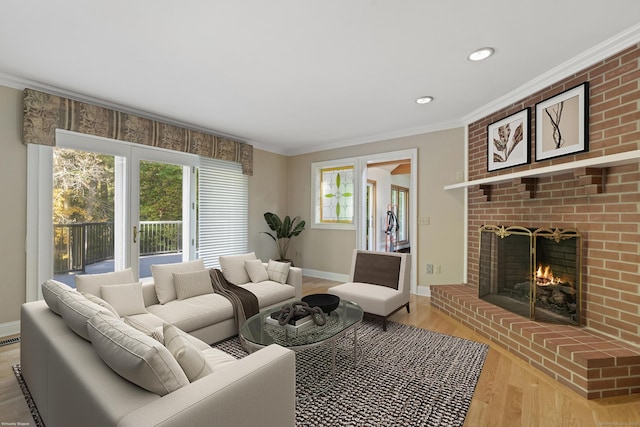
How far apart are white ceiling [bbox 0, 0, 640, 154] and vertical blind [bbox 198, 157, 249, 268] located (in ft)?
4.13

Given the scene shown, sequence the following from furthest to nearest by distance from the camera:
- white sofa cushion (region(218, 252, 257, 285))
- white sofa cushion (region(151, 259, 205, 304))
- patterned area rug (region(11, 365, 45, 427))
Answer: white sofa cushion (region(218, 252, 257, 285)) < white sofa cushion (region(151, 259, 205, 304)) < patterned area rug (region(11, 365, 45, 427))

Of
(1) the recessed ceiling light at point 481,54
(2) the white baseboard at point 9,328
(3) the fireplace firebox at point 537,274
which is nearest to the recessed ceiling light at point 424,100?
(1) the recessed ceiling light at point 481,54

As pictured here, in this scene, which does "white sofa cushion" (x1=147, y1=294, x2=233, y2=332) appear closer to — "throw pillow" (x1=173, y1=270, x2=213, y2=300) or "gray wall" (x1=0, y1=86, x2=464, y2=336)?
"throw pillow" (x1=173, y1=270, x2=213, y2=300)

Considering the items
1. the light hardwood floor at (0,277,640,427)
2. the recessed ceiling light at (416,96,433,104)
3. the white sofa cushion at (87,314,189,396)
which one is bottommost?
the light hardwood floor at (0,277,640,427)

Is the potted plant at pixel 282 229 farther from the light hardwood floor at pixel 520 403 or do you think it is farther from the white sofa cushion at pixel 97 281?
the light hardwood floor at pixel 520 403

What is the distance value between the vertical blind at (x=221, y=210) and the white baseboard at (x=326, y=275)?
1311 millimetres

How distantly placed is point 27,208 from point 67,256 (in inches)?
25.0

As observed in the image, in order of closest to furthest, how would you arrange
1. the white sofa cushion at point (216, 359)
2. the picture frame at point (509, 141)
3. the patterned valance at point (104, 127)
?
the white sofa cushion at point (216, 359) < the patterned valance at point (104, 127) < the picture frame at point (509, 141)

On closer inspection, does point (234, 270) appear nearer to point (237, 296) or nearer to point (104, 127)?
point (237, 296)

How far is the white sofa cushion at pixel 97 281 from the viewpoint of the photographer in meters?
2.35

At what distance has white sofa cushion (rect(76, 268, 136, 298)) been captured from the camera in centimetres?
235

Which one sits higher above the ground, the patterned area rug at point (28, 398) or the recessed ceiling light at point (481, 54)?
the recessed ceiling light at point (481, 54)

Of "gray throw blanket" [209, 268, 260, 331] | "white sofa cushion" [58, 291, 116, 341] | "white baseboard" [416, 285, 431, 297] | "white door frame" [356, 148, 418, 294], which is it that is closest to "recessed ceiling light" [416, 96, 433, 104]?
"white door frame" [356, 148, 418, 294]

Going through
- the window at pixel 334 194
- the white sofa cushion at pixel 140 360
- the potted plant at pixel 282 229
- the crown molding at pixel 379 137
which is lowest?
the white sofa cushion at pixel 140 360
